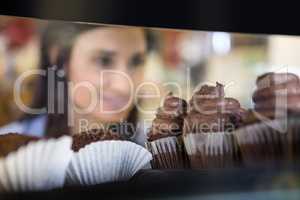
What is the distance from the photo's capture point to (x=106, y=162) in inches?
44.0

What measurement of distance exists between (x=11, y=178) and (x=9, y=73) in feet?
0.80

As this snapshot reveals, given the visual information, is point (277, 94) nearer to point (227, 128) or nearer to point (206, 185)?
point (227, 128)

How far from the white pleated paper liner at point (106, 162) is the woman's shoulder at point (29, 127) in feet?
0.35

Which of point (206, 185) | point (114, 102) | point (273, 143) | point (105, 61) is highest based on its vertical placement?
point (105, 61)

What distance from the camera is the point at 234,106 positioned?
3.99 ft

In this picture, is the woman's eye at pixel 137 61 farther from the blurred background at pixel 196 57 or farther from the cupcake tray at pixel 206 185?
the cupcake tray at pixel 206 185

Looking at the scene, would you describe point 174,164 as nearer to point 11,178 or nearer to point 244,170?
point 244,170

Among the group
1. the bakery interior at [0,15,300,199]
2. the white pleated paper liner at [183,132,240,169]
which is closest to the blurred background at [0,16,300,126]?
the bakery interior at [0,15,300,199]

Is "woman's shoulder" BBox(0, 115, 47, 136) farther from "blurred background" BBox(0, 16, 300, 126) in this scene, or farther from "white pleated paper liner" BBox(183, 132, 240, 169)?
"white pleated paper liner" BBox(183, 132, 240, 169)

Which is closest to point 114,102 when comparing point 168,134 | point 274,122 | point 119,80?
point 119,80

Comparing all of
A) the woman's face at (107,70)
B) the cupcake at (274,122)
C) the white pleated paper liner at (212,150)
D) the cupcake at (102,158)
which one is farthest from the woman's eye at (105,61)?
the cupcake at (274,122)

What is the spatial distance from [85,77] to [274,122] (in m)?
0.54

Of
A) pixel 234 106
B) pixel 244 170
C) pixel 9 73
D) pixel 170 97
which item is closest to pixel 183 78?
pixel 170 97

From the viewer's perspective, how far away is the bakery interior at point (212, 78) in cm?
116
